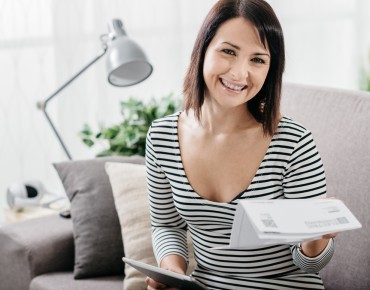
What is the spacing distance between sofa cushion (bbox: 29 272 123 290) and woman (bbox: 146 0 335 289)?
38 cm

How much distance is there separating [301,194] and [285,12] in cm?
254

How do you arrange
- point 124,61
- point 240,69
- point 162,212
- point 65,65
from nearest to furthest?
point 240,69 < point 162,212 < point 124,61 < point 65,65

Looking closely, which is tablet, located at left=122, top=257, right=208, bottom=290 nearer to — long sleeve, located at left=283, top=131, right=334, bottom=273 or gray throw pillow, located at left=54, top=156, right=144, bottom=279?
long sleeve, located at left=283, top=131, right=334, bottom=273

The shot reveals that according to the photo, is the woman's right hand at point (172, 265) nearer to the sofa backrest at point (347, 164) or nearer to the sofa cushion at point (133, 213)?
the sofa cushion at point (133, 213)

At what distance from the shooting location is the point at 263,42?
5.29ft

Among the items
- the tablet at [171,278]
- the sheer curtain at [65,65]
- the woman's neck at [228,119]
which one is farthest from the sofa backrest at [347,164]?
the sheer curtain at [65,65]

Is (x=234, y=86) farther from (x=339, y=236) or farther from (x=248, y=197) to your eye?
(x=339, y=236)

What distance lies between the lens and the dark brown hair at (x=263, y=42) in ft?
5.32

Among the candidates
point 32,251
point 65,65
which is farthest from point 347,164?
point 65,65

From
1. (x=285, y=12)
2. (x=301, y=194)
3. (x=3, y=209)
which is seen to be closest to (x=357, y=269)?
(x=301, y=194)

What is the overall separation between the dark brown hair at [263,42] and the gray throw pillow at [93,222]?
62 cm

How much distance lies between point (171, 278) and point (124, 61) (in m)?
1.09

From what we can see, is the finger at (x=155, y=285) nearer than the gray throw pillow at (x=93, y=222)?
Yes

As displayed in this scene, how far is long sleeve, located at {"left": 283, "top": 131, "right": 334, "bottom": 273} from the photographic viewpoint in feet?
5.34
